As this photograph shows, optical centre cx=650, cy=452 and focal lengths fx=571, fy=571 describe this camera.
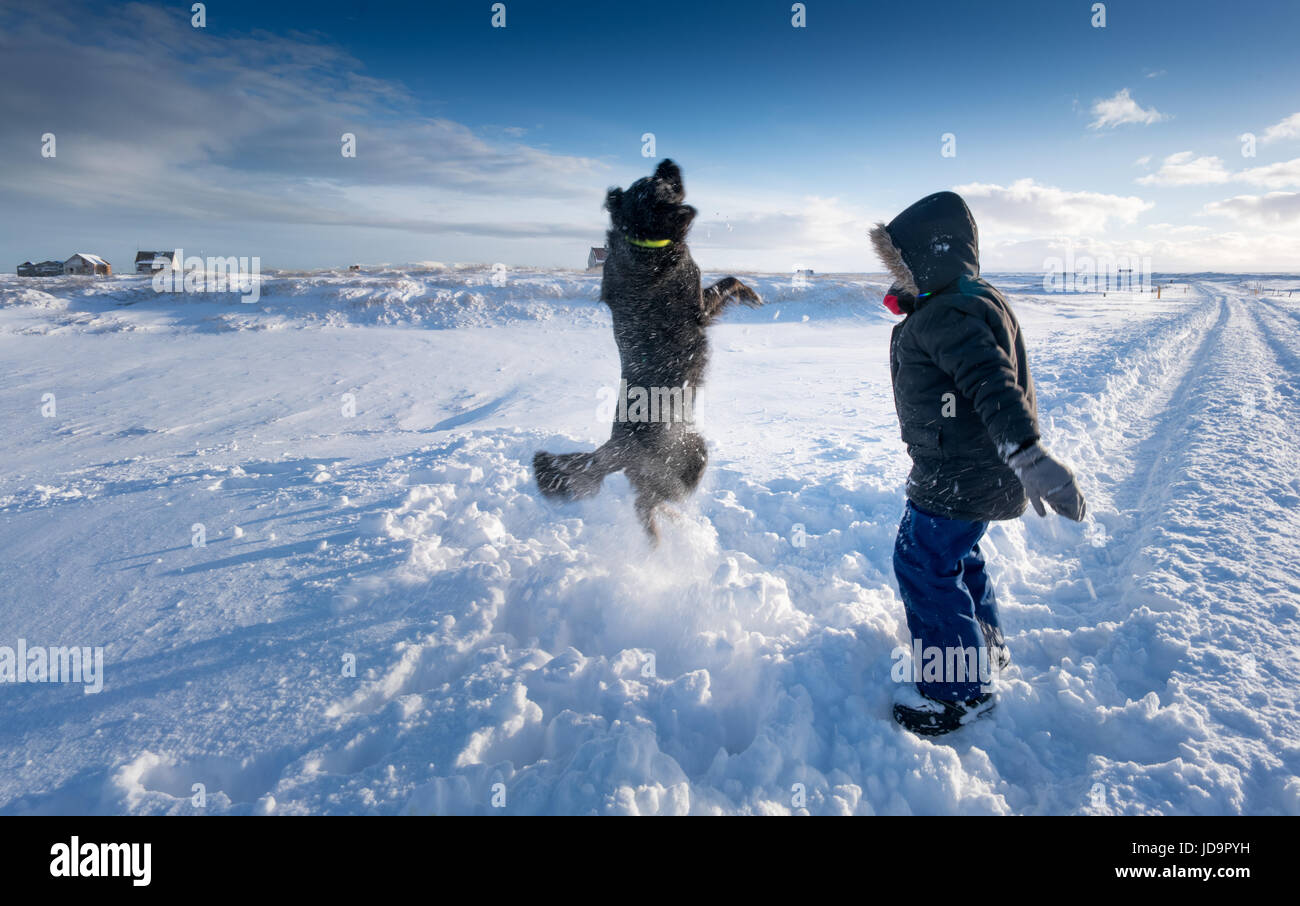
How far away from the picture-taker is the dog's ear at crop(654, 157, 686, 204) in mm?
2629

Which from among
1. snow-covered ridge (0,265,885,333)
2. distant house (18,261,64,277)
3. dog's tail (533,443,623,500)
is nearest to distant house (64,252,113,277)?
distant house (18,261,64,277)

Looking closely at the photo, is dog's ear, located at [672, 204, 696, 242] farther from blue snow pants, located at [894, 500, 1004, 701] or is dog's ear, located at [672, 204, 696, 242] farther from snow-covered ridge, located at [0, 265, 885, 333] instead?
snow-covered ridge, located at [0, 265, 885, 333]

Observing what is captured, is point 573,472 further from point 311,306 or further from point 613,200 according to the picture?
point 311,306

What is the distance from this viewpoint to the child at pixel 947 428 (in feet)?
6.79

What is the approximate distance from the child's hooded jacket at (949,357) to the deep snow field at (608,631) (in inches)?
35.9

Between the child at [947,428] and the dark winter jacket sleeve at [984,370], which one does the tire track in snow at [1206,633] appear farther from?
the dark winter jacket sleeve at [984,370]

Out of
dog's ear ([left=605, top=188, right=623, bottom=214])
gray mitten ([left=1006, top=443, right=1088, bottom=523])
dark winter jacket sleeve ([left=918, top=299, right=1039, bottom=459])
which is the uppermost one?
dog's ear ([left=605, top=188, right=623, bottom=214])

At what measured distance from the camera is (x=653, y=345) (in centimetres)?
301

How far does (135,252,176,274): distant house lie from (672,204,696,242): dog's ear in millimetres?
55052

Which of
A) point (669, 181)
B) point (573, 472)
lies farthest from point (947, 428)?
point (573, 472)

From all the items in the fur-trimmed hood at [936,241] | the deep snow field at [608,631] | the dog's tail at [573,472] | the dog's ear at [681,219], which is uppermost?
the dog's ear at [681,219]

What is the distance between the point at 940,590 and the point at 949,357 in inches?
38.7

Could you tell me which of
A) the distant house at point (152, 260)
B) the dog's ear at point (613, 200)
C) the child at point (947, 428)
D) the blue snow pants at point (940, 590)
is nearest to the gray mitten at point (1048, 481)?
the child at point (947, 428)

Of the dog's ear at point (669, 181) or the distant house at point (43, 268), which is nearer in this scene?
the dog's ear at point (669, 181)
